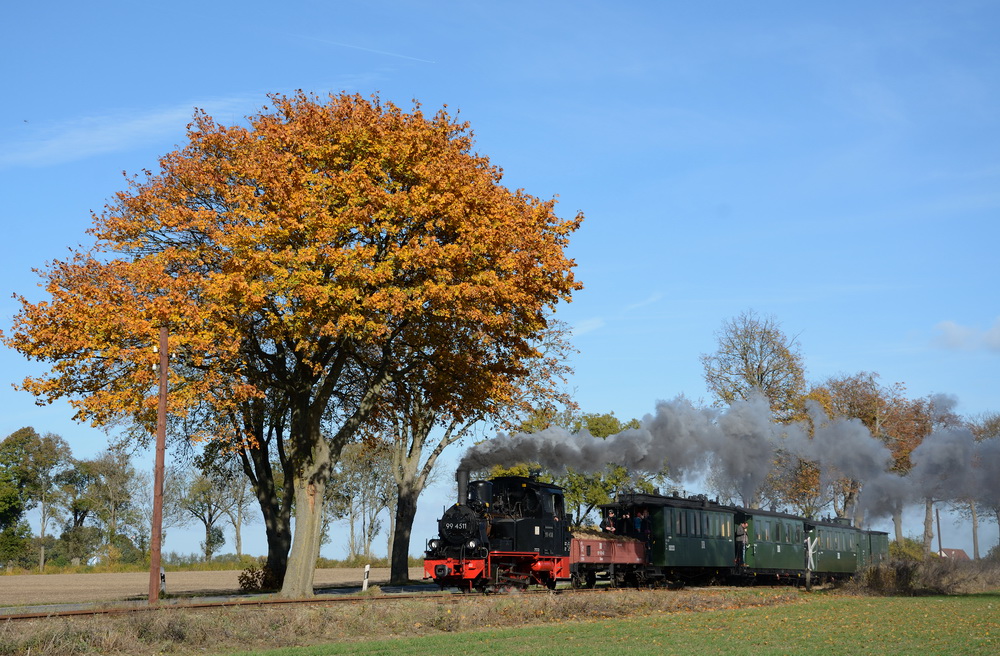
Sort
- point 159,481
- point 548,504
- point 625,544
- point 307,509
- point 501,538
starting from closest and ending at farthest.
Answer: point 159,481
point 501,538
point 548,504
point 307,509
point 625,544

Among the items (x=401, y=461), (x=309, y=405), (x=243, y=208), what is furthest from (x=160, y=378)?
(x=401, y=461)

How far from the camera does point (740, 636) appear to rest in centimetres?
2084

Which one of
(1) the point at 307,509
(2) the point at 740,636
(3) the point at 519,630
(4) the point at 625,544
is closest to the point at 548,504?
(4) the point at 625,544

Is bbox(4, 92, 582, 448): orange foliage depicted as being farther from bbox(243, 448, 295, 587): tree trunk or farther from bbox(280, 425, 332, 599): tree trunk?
bbox(243, 448, 295, 587): tree trunk

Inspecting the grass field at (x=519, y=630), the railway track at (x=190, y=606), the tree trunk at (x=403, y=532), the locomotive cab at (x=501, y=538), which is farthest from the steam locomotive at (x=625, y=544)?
the tree trunk at (x=403, y=532)

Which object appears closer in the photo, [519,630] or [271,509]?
[519,630]

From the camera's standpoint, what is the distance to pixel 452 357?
31.7 metres

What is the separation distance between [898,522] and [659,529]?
47874 mm

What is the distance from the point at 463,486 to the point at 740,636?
40.9 ft

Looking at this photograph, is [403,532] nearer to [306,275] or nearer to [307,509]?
[307,509]

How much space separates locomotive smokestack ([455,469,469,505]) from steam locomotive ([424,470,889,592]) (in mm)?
48

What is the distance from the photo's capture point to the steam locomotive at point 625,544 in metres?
30.9

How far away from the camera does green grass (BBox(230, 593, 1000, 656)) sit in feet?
59.5

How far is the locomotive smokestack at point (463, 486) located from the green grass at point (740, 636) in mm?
7674
